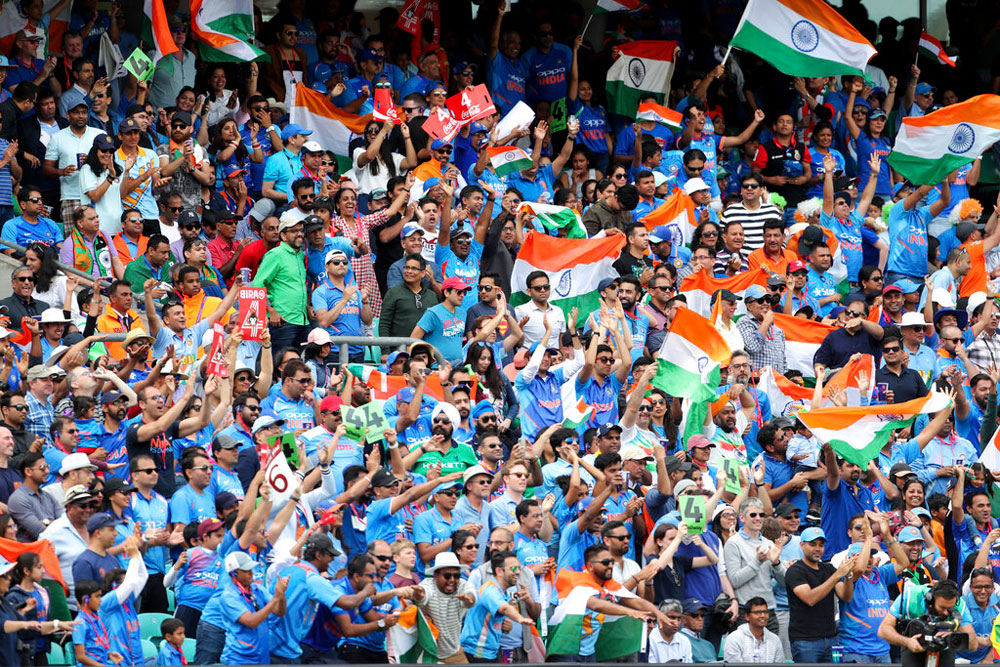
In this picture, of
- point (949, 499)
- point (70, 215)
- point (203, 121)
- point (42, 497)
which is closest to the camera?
point (42, 497)

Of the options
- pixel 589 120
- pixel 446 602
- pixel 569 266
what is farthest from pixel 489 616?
pixel 589 120

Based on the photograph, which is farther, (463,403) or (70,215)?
(70,215)

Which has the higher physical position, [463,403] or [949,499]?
[463,403]

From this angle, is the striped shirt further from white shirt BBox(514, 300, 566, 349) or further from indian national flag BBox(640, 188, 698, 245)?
white shirt BBox(514, 300, 566, 349)

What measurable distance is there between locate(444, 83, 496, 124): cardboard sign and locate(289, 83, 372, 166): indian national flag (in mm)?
1086

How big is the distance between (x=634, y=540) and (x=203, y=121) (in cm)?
625

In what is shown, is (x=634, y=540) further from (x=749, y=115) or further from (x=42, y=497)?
(x=749, y=115)

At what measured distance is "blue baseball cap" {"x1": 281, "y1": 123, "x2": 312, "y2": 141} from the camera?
17.7 meters

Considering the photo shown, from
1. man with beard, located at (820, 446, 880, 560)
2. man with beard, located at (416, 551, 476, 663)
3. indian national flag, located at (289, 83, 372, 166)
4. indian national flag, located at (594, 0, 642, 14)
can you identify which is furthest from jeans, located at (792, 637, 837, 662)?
indian national flag, located at (594, 0, 642, 14)

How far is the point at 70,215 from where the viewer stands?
1590 centimetres

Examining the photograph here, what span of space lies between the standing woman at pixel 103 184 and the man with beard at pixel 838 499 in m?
6.23

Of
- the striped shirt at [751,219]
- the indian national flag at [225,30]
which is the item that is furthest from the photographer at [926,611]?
the indian national flag at [225,30]

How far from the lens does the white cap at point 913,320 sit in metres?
16.8

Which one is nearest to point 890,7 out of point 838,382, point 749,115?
point 749,115
